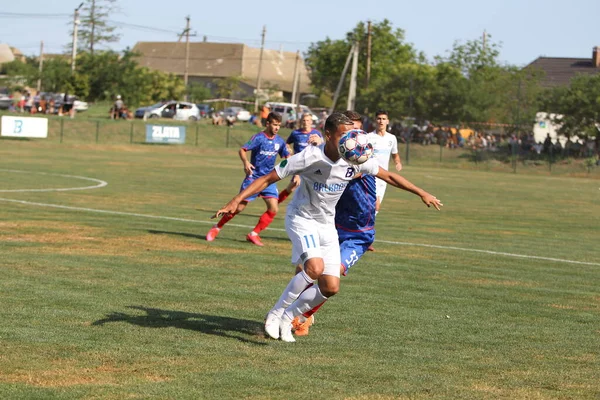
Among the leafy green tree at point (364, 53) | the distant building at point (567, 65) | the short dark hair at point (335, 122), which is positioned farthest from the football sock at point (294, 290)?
the distant building at point (567, 65)

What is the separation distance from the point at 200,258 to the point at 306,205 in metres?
5.78

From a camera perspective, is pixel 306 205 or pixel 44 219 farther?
pixel 44 219

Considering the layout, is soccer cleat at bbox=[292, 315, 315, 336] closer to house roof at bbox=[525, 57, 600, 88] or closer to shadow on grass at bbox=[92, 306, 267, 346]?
shadow on grass at bbox=[92, 306, 267, 346]

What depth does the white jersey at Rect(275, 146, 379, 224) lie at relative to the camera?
7.94 m

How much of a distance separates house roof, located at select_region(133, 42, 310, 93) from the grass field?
116479 mm

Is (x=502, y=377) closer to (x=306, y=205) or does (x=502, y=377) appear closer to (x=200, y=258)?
(x=306, y=205)

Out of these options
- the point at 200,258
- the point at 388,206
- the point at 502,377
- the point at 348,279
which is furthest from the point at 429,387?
the point at 388,206

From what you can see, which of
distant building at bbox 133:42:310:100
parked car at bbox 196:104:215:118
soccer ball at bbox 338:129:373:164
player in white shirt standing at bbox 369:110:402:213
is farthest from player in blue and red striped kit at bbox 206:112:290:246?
distant building at bbox 133:42:310:100

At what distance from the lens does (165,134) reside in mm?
63125

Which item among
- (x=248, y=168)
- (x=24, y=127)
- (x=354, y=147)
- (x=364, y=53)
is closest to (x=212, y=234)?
(x=248, y=168)

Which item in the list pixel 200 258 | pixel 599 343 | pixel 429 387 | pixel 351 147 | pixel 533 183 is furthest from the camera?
pixel 533 183

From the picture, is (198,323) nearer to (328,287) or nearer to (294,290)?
(294,290)

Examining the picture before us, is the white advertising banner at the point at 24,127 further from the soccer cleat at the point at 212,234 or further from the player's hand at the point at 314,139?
the player's hand at the point at 314,139

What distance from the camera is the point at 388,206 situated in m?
26.7
